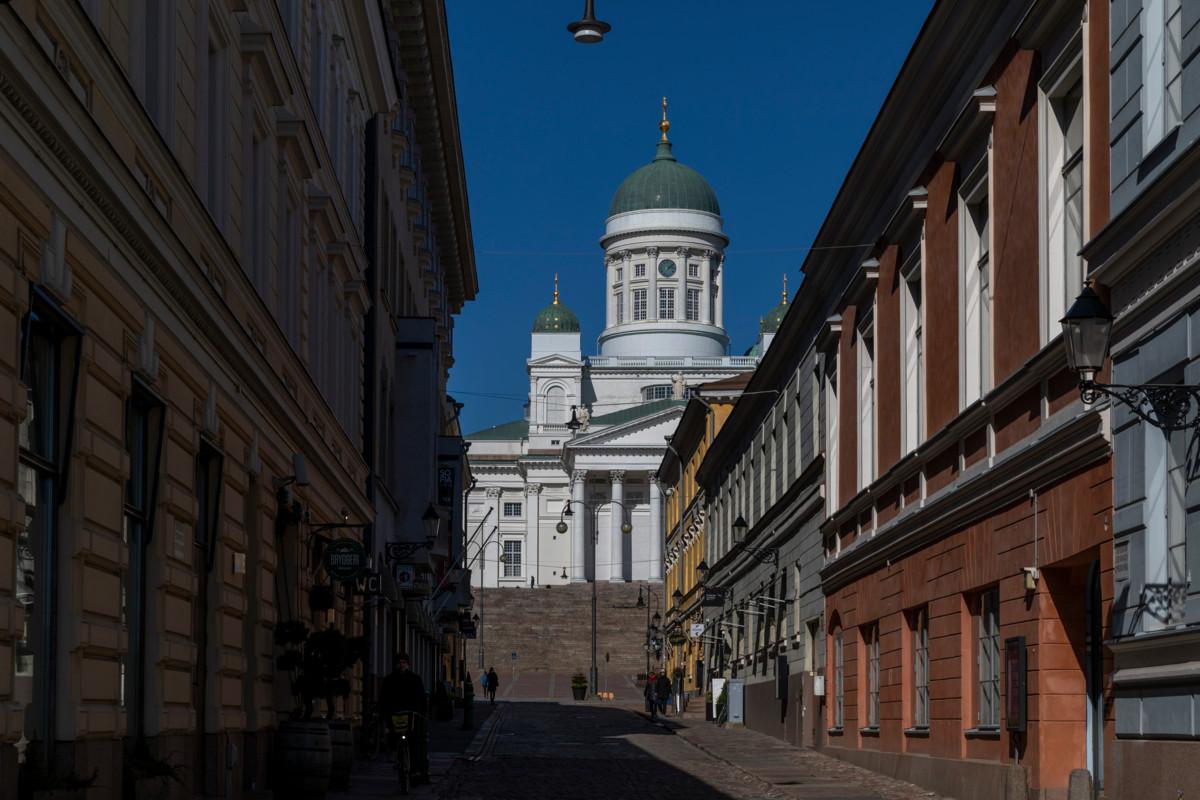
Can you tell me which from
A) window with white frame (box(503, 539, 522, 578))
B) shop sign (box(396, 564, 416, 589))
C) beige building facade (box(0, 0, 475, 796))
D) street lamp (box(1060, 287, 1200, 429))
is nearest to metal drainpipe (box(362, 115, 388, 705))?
shop sign (box(396, 564, 416, 589))

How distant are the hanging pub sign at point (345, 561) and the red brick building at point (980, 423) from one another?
6.51 m

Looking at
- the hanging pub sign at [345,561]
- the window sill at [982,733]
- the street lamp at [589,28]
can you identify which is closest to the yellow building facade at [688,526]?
the hanging pub sign at [345,561]

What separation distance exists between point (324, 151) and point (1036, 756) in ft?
39.4

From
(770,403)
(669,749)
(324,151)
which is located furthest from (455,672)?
(324,151)

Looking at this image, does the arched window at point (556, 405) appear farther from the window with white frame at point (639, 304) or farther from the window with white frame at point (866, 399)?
the window with white frame at point (866, 399)

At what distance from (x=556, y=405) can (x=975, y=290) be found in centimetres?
13334

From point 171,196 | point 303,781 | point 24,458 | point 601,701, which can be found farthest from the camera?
point 601,701

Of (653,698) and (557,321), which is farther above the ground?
(557,321)

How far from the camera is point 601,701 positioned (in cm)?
7512

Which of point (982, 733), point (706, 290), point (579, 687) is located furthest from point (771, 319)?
point (982, 733)

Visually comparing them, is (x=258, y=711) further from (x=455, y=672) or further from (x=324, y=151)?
(x=455, y=672)

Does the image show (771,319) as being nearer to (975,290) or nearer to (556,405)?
(556,405)

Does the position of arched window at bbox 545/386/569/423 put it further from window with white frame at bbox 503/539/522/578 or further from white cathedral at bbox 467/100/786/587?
window with white frame at bbox 503/539/522/578

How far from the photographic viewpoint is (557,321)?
156 meters
